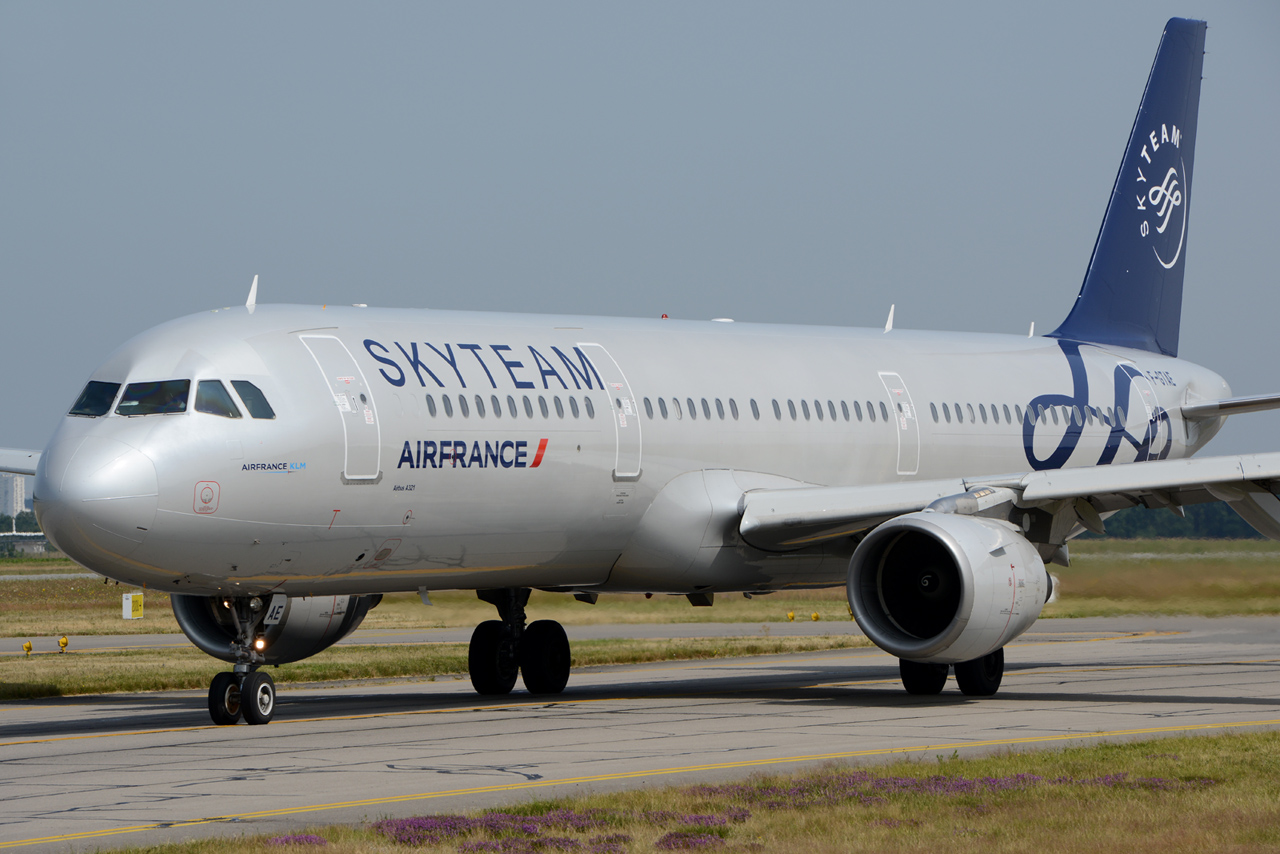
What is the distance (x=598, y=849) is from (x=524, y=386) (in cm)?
956

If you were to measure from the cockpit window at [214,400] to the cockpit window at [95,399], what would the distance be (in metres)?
0.80

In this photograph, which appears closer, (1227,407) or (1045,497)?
(1045,497)

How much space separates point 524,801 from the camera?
11.6 meters

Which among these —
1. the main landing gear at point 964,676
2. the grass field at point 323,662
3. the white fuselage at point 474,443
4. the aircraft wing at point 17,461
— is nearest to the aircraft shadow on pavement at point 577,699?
the main landing gear at point 964,676

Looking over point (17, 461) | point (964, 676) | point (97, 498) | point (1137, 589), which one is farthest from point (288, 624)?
point (1137, 589)

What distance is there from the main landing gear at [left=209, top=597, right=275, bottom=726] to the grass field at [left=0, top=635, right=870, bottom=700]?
7.24 metres

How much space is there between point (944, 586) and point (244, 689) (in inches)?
310

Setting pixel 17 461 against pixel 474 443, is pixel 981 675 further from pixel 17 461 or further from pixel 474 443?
pixel 17 461

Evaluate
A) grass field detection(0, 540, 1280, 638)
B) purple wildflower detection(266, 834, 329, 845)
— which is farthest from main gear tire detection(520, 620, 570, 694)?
purple wildflower detection(266, 834, 329, 845)

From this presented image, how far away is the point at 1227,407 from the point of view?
92.0ft

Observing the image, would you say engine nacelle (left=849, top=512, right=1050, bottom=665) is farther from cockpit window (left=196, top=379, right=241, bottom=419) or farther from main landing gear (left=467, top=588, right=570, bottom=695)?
cockpit window (left=196, top=379, right=241, bottom=419)

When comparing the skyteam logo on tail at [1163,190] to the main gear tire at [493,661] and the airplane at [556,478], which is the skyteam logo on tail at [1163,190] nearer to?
the airplane at [556,478]

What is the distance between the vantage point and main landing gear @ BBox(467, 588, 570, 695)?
22.3 m

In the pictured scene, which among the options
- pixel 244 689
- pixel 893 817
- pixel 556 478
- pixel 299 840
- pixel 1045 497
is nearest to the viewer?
pixel 299 840
